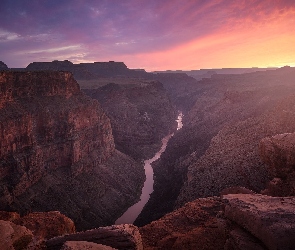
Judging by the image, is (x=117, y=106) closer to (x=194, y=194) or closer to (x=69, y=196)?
(x=69, y=196)

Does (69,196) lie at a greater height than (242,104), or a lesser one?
lesser

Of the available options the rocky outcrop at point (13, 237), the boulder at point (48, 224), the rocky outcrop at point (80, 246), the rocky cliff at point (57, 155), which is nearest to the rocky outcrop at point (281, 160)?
the rocky outcrop at point (80, 246)

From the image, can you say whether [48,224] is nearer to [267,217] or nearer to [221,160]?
[267,217]

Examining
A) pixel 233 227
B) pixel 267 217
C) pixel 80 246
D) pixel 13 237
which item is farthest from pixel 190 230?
pixel 13 237

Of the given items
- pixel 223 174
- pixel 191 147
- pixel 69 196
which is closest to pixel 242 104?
pixel 191 147

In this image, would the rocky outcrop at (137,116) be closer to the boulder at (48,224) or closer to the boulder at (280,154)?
the boulder at (48,224)

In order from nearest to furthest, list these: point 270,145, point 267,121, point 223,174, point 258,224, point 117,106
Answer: point 258,224 < point 270,145 < point 223,174 < point 267,121 < point 117,106

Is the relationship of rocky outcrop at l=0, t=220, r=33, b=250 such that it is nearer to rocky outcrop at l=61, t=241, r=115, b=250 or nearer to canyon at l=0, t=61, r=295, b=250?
canyon at l=0, t=61, r=295, b=250
